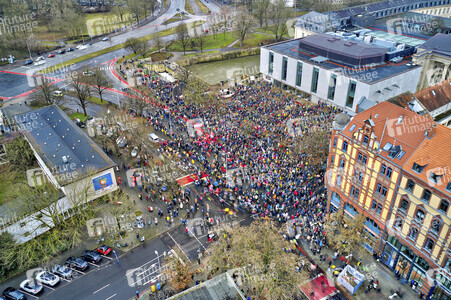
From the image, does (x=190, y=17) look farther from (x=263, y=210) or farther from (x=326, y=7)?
(x=263, y=210)

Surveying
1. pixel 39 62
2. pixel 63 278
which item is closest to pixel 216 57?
pixel 39 62

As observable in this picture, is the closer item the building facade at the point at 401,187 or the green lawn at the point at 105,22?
the building facade at the point at 401,187

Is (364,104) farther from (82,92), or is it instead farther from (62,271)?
(82,92)

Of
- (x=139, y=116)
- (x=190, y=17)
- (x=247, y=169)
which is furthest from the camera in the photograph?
(x=190, y=17)

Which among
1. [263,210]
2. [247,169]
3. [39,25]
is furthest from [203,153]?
[39,25]

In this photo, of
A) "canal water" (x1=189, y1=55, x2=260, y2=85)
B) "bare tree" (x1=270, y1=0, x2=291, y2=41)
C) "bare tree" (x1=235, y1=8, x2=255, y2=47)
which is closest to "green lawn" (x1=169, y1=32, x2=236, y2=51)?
"bare tree" (x1=235, y1=8, x2=255, y2=47)

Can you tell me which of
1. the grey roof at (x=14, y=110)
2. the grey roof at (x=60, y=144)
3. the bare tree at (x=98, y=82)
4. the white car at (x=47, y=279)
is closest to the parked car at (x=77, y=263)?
A: the white car at (x=47, y=279)

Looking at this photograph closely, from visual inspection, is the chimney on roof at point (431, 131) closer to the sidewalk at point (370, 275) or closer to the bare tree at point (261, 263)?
the sidewalk at point (370, 275)
